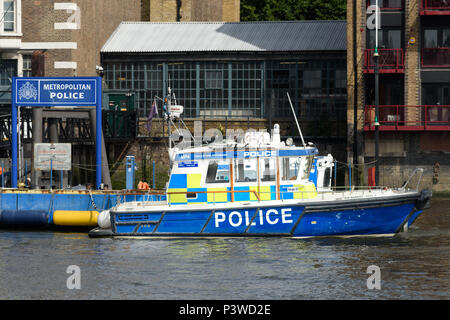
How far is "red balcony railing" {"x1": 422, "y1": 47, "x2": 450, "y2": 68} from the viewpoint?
4922 centimetres

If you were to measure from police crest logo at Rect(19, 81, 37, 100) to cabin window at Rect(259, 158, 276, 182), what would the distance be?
1187 centimetres

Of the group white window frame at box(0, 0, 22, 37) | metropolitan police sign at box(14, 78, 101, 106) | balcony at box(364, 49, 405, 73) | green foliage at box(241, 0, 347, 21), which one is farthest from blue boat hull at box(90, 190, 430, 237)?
green foliage at box(241, 0, 347, 21)

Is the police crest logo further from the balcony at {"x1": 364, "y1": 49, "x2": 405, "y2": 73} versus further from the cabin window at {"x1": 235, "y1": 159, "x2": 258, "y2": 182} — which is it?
the balcony at {"x1": 364, "y1": 49, "x2": 405, "y2": 73}

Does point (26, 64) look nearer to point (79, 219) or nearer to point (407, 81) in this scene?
point (79, 219)

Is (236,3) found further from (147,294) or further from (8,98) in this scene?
(147,294)

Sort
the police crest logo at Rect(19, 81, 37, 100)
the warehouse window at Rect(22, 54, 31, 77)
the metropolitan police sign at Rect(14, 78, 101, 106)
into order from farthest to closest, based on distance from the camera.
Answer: the warehouse window at Rect(22, 54, 31, 77)
the police crest logo at Rect(19, 81, 37, 100)
the metropolitan police sign at Rect(14, 78, 101, 106)

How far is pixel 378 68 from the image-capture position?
48.7 metres

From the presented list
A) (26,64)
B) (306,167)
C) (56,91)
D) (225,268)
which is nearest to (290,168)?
(306,167)

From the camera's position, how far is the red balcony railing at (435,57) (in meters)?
49.2

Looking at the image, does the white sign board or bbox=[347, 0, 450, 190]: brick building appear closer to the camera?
the white sign board

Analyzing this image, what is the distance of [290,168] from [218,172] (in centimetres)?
250

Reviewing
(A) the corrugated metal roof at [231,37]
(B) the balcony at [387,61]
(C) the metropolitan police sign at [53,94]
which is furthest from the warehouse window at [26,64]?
(B) the balcony at [387,61]

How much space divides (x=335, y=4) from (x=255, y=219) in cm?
4024
